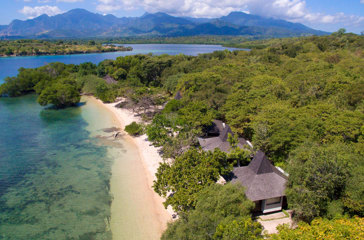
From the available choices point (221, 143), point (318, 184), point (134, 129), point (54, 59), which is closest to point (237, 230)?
point (318, 184)

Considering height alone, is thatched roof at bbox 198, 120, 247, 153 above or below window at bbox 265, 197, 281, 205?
above

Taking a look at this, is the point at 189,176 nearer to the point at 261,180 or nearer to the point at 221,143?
the point at 261,180

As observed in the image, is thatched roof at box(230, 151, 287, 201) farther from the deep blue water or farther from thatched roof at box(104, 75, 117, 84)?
the deep blue water

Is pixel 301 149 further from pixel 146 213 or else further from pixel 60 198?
pixel 60 198

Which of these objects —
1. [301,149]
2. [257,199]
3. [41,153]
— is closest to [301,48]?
[301,149]

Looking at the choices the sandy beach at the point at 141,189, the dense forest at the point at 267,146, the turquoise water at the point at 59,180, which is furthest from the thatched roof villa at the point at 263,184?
the turquoise water at the point at 59,180

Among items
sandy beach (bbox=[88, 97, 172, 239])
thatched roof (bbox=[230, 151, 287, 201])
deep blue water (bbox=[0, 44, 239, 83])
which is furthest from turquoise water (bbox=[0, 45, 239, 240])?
deep blue water (bbox=[0, 44, 239, 83])

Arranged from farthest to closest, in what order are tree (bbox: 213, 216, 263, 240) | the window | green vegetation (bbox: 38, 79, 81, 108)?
green vegetation (bbox: 38, 79, 81, 108)
the window
tree (bbox: 213, 216, 263, 240)
